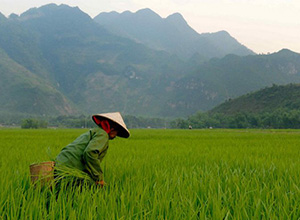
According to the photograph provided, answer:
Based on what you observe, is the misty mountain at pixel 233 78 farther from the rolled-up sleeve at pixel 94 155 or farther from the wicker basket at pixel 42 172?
the wicker basket at pixel 42 172

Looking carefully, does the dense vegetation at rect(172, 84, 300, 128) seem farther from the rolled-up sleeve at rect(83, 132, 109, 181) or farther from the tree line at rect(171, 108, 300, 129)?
the rolled-up sleeve at rect(83, 132, 109, 181)

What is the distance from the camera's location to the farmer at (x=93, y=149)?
291 cm

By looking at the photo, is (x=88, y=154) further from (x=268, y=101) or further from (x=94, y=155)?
(x=268, y=101)

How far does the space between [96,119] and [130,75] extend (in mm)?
185319

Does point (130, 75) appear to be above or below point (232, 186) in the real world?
above

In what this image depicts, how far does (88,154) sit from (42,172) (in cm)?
42

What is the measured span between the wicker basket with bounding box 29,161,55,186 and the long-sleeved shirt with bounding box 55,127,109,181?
0.51ft

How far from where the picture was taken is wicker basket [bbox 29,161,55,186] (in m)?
2.62

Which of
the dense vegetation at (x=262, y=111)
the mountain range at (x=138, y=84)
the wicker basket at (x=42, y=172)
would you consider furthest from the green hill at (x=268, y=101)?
the wicker basket at (x=42, y=172)

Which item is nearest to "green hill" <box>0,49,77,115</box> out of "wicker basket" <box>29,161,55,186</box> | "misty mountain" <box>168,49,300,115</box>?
"misty mountain" <box>168,49,300,115</box>

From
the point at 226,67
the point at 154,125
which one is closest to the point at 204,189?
the point at 154,125

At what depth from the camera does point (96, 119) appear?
324cm

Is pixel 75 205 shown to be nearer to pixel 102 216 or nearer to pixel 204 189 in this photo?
pixel 102 216

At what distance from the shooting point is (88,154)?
289 centimetres
